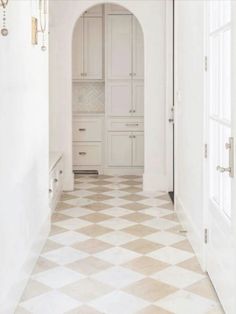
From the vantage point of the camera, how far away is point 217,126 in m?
3.46

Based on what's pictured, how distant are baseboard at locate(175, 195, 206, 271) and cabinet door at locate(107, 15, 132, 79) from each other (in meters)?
3.12

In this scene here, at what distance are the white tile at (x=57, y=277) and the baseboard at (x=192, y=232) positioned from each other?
0.88 metres

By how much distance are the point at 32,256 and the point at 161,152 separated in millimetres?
3461

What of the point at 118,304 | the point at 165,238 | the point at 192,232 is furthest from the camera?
the point at 165,238

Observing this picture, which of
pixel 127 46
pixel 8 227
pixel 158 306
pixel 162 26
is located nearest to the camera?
pixel 8 227

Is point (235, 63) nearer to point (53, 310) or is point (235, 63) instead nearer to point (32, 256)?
point (53, 310)

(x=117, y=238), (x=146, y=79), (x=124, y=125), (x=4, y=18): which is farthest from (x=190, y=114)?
(x=124, y=125)

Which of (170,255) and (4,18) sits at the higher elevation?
(4,18)

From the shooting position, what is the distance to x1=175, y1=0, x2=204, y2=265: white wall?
3988mm

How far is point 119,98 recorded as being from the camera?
27.2ft

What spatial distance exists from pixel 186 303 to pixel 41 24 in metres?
2.54

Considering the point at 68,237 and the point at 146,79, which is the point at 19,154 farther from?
the point at 146,79

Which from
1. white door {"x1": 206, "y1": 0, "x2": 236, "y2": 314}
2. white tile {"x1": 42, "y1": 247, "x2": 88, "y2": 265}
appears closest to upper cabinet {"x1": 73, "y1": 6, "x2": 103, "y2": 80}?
white tile {"x1": 42, "y1": 247, "x2": 88, "y2": 265}

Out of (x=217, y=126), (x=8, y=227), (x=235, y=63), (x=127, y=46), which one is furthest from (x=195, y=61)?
(x=127, y=46)
